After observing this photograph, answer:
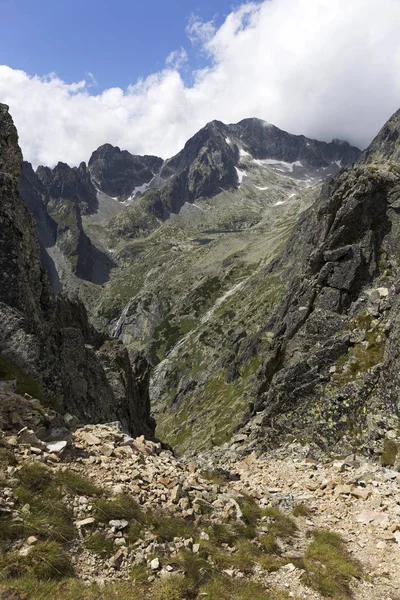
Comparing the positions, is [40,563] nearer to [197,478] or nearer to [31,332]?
[197,478]

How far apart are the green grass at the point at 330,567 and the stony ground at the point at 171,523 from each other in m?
0.04

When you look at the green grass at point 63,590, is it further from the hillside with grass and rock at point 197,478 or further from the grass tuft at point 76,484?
the grass tuft at point 76,484

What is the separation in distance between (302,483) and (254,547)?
6.94 meters

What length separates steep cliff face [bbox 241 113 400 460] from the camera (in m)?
26.1

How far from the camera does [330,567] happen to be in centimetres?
1141

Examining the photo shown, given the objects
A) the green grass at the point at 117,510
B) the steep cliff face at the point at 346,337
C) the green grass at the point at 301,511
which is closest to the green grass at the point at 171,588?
the green grass at the point at 117,510

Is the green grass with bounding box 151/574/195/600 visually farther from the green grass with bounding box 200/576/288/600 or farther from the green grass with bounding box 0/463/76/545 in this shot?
the green grass with bounding box 0/463/76/545

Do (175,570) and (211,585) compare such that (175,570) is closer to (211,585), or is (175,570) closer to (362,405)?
(211,585)

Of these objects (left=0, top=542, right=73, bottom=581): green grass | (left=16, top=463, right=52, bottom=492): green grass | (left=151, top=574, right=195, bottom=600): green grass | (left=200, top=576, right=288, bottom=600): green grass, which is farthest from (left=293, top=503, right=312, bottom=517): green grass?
(left=16, top=463, right=52, bottom=492): green grass

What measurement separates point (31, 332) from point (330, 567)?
18692 mm

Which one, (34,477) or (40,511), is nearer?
(40,511)

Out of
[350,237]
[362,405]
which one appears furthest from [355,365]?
[350,237]

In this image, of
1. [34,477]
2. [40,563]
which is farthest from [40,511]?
[40,563]

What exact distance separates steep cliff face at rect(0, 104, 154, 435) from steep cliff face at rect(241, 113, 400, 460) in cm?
1755
